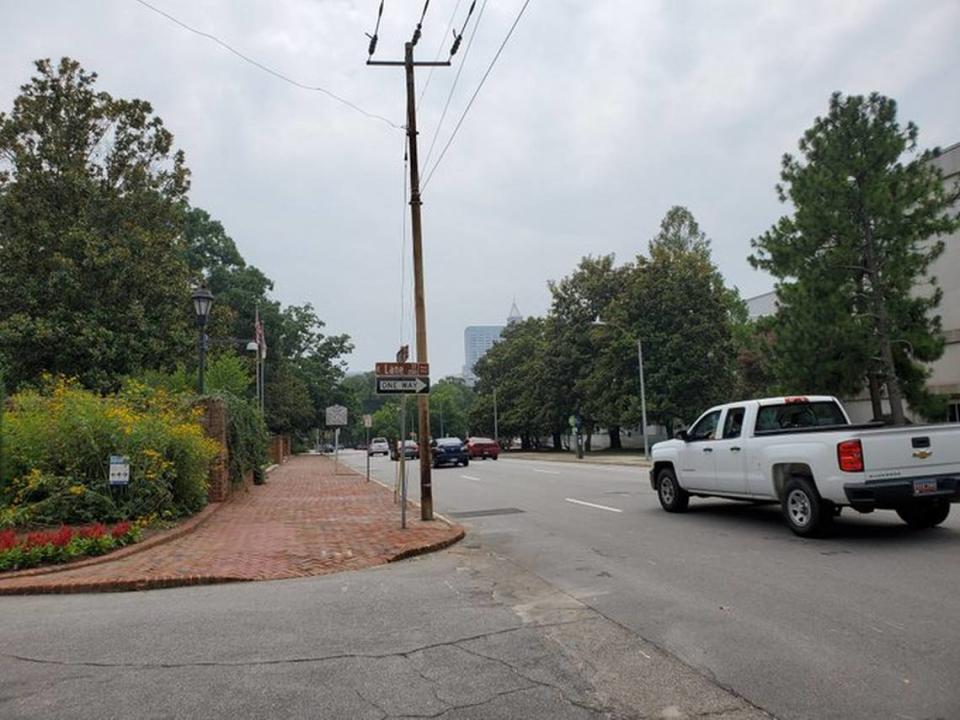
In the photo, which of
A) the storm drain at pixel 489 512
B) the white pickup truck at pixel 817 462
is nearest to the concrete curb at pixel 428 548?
the storm drain at pixel 489 512

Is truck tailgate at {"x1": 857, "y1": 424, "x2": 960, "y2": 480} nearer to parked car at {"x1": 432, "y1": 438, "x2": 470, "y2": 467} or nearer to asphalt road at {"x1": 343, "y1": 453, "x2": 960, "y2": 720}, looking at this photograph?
asphalt road at {"x1": 343, "y1": 453, "x2": 960, "y2": 720}

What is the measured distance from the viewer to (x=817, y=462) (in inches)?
361

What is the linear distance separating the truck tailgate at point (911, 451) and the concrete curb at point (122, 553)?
30.0 ft

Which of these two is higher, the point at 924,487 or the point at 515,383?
the point at 515,383

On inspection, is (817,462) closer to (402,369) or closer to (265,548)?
(402,369)

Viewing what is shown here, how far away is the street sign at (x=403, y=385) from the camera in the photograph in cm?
1173

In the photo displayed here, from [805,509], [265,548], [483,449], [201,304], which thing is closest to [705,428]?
[805,509]

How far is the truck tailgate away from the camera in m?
8.82

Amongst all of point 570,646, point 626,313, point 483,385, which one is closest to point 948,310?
point 626,313

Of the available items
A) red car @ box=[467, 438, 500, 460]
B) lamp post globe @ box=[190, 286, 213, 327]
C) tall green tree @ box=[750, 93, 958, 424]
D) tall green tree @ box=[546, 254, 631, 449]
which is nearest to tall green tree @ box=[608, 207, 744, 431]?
tall green tree @ box=[546, 254, 631, 449]

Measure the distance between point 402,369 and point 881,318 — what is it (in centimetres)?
1779

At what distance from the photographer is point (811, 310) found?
23.3 m

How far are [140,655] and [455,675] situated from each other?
2.35 m

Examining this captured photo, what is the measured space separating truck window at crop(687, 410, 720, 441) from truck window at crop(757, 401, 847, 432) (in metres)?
0.94
